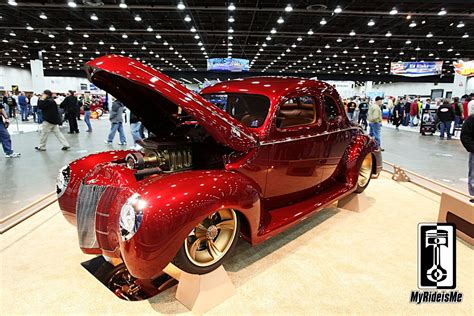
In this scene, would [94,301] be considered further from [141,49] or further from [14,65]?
[14,65]

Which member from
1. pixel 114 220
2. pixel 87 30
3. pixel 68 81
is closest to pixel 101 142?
pixel 114 220

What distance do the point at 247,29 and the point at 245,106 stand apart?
16303 millimetres

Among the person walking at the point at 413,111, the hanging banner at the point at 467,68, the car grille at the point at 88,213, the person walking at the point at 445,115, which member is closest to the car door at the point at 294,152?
the car grille at the point at 88,213

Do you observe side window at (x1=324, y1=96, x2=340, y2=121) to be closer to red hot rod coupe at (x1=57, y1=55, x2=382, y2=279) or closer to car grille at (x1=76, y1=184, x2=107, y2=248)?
red hot rod coupe at (x1=57, y1=55, x2=382, y2=279)

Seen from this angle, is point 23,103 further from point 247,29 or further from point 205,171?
point 205,171

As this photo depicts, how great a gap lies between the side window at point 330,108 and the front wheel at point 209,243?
174 cm

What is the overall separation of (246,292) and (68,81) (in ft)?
124

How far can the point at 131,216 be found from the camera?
1.87 metres

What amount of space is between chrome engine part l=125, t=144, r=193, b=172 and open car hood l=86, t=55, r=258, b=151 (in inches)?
16.0

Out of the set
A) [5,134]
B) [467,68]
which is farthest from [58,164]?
[467,68]

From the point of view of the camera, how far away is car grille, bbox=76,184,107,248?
2246 mm

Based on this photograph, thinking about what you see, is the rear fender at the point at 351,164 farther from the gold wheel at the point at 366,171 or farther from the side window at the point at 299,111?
the side window at the point at 299,111

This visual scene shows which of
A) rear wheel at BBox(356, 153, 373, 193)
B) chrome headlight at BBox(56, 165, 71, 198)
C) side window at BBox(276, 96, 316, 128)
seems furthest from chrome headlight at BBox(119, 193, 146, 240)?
rear wheel at BBox(356, 153, 373, 193)

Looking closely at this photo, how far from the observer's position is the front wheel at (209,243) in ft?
6.81
